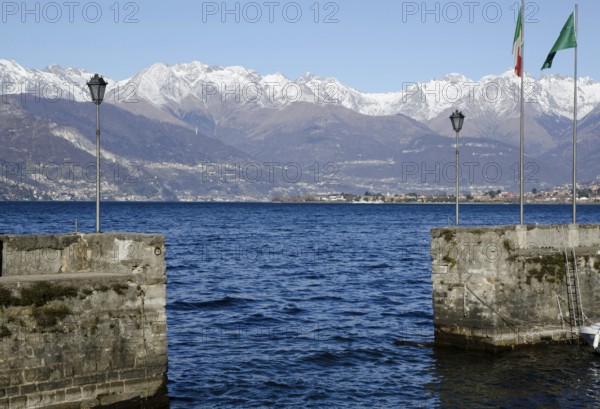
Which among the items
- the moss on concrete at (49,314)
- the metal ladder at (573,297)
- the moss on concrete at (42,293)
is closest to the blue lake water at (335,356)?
the metal ladder at (573,297)

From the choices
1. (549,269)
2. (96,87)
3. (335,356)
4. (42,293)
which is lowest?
(335,356)

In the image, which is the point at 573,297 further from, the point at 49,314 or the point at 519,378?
the point at 49,314

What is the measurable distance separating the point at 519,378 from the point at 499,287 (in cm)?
295

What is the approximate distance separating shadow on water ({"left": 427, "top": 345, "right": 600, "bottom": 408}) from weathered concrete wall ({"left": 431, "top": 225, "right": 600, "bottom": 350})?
485 millimetres

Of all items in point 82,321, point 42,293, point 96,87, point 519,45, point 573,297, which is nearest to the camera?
point 42,293

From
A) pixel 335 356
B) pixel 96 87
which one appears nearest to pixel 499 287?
pixel 335 356

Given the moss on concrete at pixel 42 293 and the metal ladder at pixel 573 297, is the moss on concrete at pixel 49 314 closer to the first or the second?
the moss on concrete at pixel 42 293

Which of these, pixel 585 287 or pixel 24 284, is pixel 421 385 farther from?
pixel 24 284

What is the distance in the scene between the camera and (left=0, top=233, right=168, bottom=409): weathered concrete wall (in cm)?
1705

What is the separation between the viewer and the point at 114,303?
18641 mm

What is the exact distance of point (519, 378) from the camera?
24047mm

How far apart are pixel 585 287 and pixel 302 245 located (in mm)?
56408

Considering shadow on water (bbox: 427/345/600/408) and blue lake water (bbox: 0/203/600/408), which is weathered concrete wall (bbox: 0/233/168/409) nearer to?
blue lake water (bbox: 0/203/600/408)

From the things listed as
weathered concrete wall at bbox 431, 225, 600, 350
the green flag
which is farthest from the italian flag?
weathered concrete wall at bbox 431, 225, 600, 350
